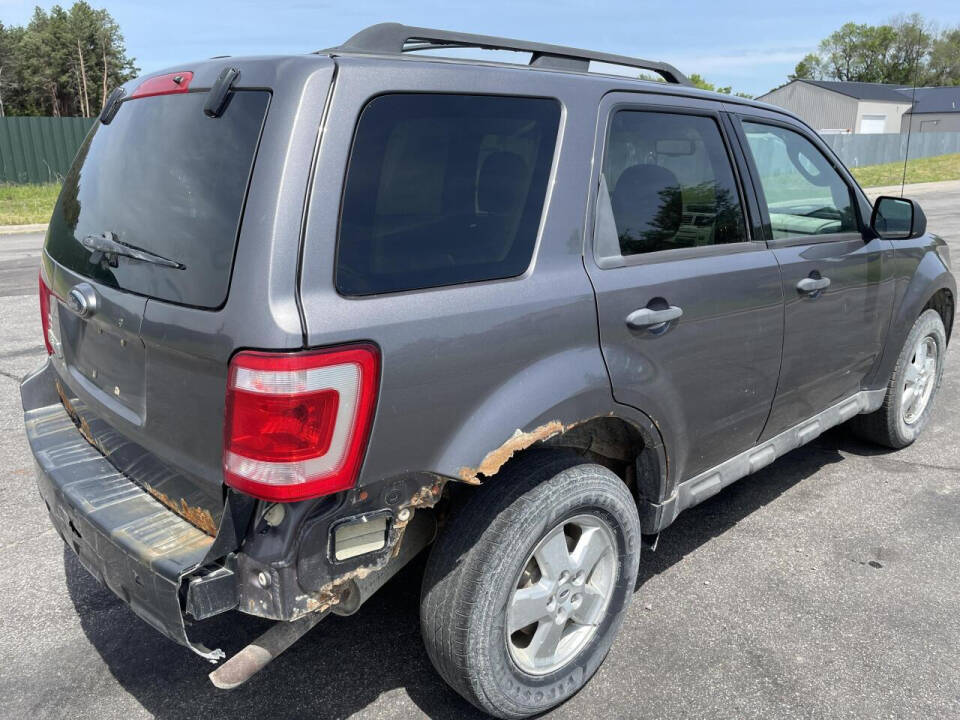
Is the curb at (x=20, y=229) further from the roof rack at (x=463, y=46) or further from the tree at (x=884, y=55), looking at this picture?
the tree at (x=884, y=55)

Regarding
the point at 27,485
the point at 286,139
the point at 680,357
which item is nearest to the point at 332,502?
the point at 286,139

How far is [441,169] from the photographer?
221 centimetres

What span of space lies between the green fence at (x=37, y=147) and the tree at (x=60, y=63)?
29423 millimetres

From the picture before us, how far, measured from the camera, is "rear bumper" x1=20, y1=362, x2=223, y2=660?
2051 mm

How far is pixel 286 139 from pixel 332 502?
90 centimetres

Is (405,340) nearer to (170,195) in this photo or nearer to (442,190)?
(442,190)

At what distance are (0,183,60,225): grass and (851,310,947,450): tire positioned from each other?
17.5m

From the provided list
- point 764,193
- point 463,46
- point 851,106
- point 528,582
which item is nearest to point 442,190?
point 463,46

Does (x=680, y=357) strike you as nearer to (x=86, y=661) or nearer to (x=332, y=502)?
(x=332, y=502)

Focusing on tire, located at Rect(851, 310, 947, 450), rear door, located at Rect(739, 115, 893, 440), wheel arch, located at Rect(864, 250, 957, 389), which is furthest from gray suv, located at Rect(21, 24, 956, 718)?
tire, located at Rect(851, 310, 947, 450)

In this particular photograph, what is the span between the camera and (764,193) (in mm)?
3309

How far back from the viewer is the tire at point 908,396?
14.2 feet

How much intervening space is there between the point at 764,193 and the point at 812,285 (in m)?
0.44

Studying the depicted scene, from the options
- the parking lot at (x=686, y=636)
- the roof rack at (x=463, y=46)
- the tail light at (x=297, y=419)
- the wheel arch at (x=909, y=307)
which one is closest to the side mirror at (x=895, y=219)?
the wheel arch at (x=909, y=307)
